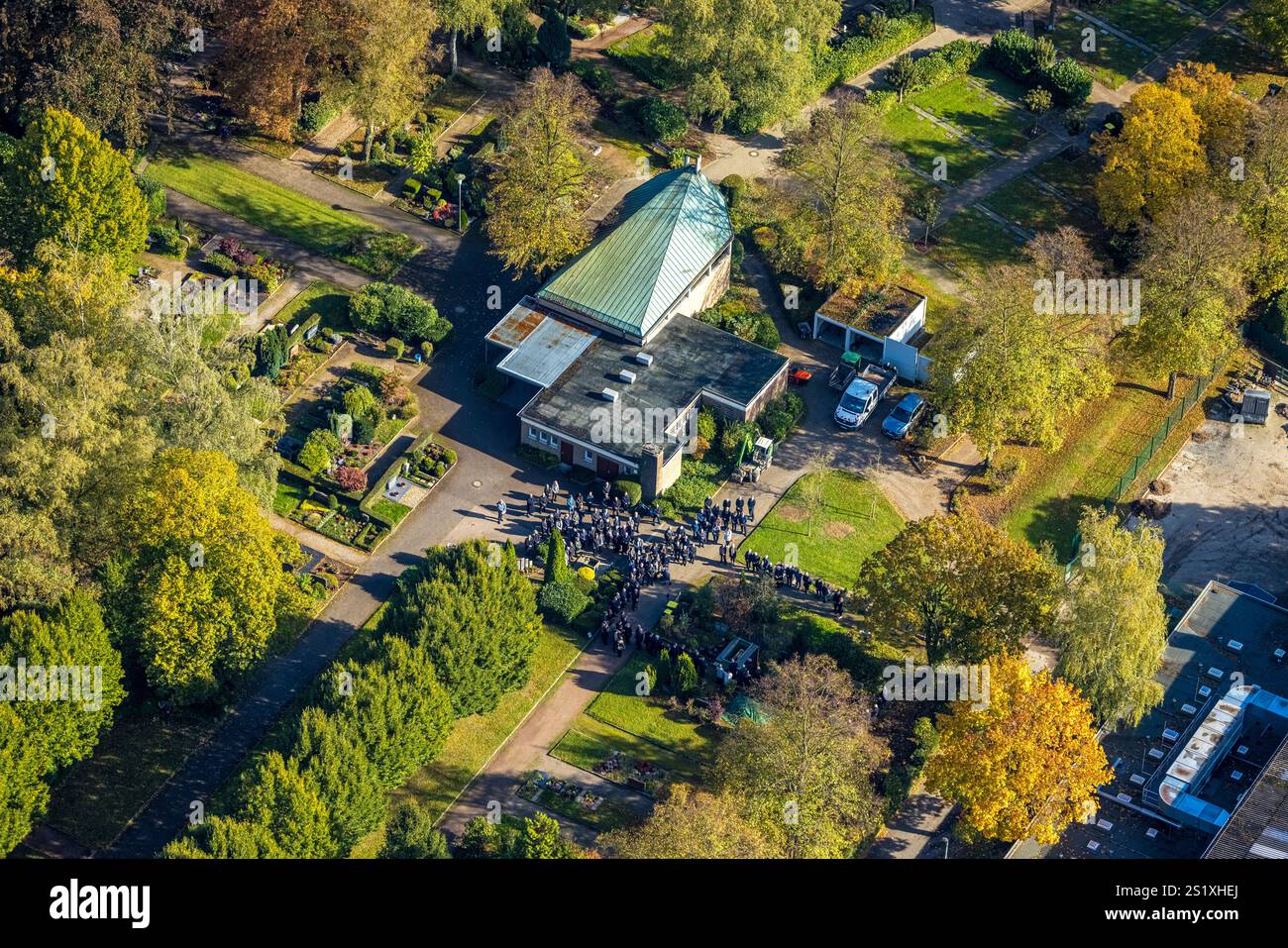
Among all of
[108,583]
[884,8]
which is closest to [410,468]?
[108,583]

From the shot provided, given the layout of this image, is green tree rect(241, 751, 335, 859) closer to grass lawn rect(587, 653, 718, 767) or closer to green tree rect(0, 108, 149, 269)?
grass lawn rect(587, 653, 718, 767)

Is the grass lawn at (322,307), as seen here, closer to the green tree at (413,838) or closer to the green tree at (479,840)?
the green tree at (479,840)

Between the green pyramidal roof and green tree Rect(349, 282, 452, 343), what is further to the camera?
green tree Rect(349, 282, 452, 343)

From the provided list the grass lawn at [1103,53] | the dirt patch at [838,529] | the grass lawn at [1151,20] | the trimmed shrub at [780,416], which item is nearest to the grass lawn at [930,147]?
the grass lawn at [1103,53]

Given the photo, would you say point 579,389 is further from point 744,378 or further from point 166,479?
point 166,479

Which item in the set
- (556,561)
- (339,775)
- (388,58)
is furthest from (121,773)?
(388,58)

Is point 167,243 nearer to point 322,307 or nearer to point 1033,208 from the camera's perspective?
point 322,307

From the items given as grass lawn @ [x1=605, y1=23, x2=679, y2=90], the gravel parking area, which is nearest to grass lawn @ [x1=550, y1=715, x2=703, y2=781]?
the gravel parking area
